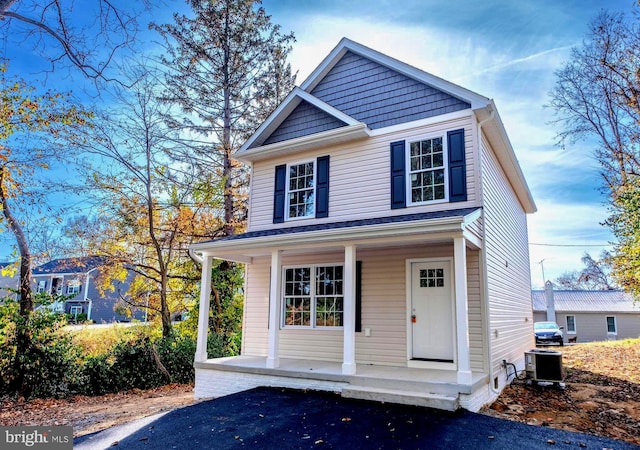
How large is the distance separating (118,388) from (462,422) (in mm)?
9177

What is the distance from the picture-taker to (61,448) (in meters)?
4.73

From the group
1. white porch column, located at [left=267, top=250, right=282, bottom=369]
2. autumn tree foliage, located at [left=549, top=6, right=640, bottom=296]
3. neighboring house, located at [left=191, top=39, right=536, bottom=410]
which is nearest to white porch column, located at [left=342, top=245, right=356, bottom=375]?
neighboring house, located at [left=191, top=39, right=536, bottom=410]

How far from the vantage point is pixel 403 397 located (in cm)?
600

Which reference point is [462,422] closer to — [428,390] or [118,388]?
[428,390]

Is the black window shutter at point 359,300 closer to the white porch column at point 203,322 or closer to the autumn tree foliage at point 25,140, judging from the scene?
the white porch column at point 203,322

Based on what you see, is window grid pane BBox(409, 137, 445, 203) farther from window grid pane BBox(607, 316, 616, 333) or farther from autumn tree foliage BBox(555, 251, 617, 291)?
autumn tree foliage BBox(555, 251, 617, 291)

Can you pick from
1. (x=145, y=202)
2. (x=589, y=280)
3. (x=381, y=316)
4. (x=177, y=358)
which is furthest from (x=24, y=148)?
(x=589, y=280)

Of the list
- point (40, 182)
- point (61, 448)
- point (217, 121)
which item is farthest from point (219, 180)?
point (61, 448)

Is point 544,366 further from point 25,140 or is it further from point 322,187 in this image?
point 25,140

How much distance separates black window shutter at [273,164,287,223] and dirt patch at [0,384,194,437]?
466 centimetres

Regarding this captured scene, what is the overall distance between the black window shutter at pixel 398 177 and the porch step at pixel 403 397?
3699 mm

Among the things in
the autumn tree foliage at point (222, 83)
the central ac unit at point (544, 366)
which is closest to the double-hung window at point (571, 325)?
the central ac unit at point (544, 366)

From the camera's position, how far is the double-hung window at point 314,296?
8820 mm

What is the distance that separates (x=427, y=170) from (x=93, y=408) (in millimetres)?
8986
